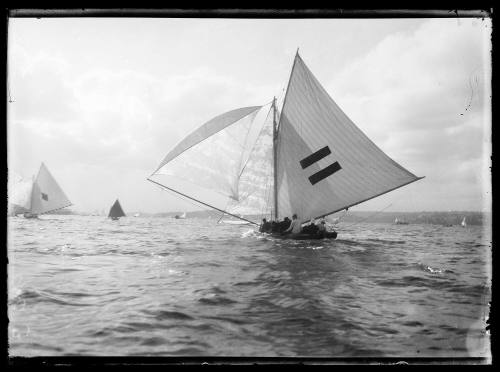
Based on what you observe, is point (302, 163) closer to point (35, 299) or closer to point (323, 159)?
point (323, 159)

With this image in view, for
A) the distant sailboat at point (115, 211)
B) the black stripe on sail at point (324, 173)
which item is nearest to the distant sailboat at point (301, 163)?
the black stripe on sail at point (324, 173)

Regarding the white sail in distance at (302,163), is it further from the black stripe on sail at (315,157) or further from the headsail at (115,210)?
the headsail at (115,210)

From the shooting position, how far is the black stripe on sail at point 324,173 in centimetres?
1961

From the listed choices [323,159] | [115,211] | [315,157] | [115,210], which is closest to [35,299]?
[315,157]

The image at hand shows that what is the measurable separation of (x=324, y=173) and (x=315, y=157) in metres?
1.14

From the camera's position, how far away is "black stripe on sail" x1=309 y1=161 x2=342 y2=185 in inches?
772

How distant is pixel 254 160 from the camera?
78.2 feet

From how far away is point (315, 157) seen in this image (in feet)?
65.2

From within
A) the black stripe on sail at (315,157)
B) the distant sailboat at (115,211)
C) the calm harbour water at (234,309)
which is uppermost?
the black stripe on sail at (315,157)

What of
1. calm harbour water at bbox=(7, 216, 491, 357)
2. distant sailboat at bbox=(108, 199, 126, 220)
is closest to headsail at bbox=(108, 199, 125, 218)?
distant sailboat at bbox=(108, 199, 126, 220)

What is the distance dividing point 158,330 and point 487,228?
7.06 m
